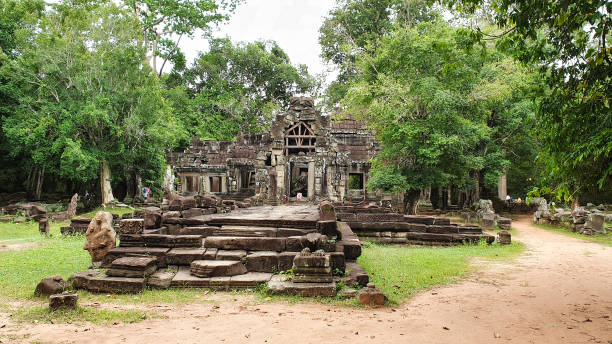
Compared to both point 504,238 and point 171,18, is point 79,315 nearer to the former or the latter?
point 504,238

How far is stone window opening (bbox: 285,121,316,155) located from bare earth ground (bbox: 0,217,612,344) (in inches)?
595

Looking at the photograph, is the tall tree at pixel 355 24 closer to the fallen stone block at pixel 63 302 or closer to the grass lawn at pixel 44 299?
the grass lawn at pixel 44 299

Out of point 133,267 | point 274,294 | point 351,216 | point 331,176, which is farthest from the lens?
point 331,176

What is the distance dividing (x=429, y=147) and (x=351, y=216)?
4.54 meters

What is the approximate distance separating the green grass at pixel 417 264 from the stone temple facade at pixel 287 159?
8627 mm

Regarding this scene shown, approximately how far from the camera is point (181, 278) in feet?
22.0

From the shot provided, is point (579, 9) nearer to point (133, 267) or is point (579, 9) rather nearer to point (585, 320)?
point (585, 320)

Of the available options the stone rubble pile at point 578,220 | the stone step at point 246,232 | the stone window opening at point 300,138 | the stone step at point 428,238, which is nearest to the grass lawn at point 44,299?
the stone step at point 246,232

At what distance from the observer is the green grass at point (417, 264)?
712 cm

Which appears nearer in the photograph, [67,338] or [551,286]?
[67,338]

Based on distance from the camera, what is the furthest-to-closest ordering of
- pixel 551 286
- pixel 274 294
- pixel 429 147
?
pixel 429 147, pixel 551 286, pixel 274 294

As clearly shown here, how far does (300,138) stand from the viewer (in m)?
22.0

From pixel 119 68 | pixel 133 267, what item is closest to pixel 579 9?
pixel 133 267

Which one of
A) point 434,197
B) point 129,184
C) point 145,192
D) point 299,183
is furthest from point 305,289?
point 129,184
